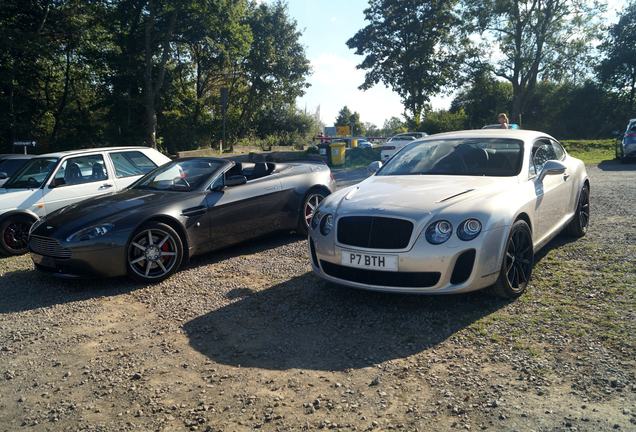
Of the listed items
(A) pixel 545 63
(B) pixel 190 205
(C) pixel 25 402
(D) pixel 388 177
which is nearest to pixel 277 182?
(B) pixel 190 205

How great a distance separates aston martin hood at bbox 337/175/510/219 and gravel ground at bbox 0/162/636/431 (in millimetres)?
880

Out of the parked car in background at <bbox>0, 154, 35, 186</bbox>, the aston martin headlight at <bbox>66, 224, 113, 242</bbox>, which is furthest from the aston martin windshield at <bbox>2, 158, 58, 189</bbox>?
the aston martin headlight at <bbox>66, 224, 113, 242</bbox>

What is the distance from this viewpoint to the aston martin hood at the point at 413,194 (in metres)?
4.21

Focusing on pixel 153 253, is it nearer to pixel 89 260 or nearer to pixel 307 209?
pixel 89 260

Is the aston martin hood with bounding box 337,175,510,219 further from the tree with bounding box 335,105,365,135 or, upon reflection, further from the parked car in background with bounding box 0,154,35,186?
the tree with bounding box 335,105,365,135

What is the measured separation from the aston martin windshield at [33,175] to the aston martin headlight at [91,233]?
2862 millimetres

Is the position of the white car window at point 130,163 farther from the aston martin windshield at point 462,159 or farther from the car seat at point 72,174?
the aston martin windshield at point 462,159

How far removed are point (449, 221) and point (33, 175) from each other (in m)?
6.50

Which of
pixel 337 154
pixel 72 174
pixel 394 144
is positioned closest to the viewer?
pixel 72 174

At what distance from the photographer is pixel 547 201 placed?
16.8ft

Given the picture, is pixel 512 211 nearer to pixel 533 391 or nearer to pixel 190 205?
pixel 533 391

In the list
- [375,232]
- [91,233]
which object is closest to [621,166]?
[375,232]

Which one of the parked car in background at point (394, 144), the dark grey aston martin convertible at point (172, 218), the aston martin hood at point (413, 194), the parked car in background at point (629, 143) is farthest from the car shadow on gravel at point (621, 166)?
the aston martin hood at point (413, 194)

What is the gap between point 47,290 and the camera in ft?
17.7
